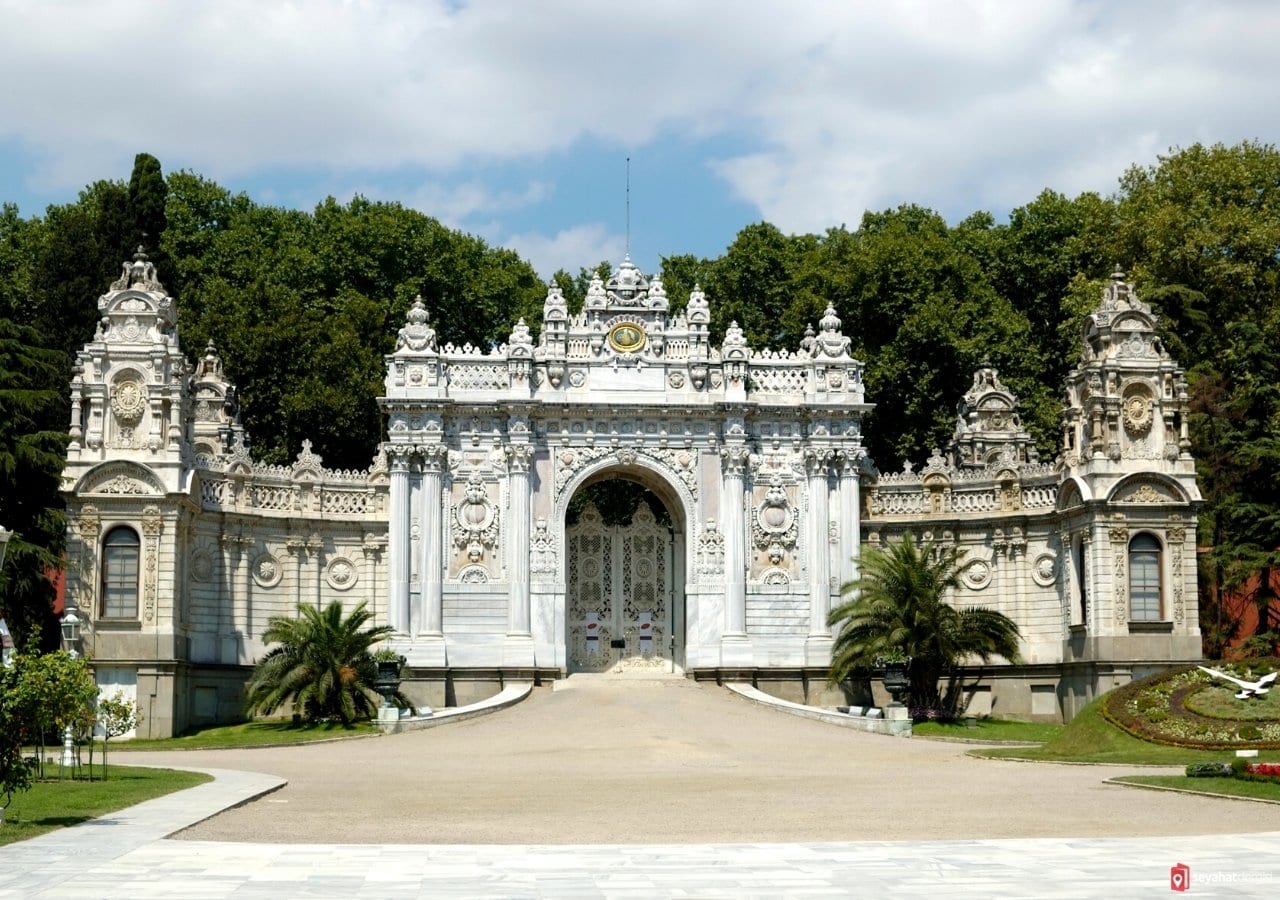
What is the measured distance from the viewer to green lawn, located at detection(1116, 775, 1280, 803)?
27.5 metres

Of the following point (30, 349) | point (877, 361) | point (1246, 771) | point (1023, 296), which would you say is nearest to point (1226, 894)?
point (1246, 771)

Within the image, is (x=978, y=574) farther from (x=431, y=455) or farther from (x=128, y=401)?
(x=128, y=401)

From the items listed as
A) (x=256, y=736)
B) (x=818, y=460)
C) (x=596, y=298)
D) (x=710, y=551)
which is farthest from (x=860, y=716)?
(x=596, y=298)

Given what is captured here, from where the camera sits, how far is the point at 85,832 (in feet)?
74.0

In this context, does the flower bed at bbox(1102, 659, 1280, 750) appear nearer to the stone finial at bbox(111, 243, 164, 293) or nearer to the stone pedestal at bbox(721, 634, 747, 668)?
the stone pedestal at bbox(721, 634, 747, 668)

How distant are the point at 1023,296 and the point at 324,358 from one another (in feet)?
92.1

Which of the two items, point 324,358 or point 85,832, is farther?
point 324,358

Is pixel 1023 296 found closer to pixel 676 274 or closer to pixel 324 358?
pixel 676 274

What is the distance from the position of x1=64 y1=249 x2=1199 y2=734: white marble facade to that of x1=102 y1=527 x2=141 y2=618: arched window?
165cm

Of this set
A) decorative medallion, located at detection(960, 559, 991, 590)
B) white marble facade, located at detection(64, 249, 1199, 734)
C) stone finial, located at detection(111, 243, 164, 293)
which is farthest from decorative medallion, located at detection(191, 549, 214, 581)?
decorative medallion, located at detection(960, 559, 991, 590)

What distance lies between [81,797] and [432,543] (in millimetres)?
24669

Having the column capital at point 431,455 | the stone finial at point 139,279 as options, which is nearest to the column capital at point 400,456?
the column capital at point 431,455

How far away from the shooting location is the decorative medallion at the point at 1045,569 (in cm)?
5266

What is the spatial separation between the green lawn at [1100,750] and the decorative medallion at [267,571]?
2233 centimetres
